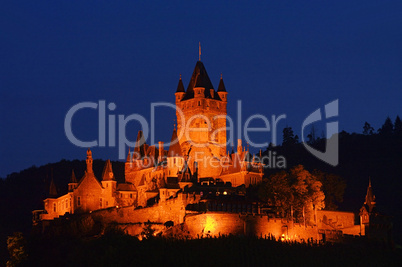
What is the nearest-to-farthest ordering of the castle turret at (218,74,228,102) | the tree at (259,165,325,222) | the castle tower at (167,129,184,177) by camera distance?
1. the tree at (259,165,325,222)
2. the castle tower at (167,129,184,177)
3. the castle turret at (218,74,228,102)

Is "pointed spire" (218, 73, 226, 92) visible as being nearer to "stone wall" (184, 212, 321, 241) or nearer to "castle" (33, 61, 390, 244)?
"castle" (33, 61, 390, 244)

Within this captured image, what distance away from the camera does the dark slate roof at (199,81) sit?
114750 millimetres

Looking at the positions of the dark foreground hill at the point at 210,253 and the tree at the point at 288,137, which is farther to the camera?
the tree at the point at 288,137

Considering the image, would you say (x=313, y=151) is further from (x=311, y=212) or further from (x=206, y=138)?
(x=311, y=212)

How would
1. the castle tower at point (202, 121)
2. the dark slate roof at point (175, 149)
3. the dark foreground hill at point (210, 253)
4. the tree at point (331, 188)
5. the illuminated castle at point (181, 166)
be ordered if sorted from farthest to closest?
the castle tower at point (202, 121) < the dark slate roof at point (175, 149) < the tree at point (331, 188) < the illuminated castle at point (181, 166) < the dark foreground hill at point (210, 253)

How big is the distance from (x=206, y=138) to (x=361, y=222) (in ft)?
76.2

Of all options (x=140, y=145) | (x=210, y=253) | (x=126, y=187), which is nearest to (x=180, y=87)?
(x=140, y=145)

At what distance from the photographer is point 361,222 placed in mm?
96938

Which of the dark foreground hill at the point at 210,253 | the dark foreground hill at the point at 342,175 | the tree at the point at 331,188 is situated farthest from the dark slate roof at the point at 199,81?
the dark foreground hill at the point at 210,253

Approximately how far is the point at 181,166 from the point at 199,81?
13.4 m

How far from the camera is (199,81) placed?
4520 inches

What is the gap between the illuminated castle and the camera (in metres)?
103

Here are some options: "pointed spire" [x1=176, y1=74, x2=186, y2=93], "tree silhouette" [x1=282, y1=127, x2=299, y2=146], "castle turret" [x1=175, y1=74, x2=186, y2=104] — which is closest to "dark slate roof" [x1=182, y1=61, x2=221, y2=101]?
"castle turret" [x1=175, y1=74, x2=186, y2=104]

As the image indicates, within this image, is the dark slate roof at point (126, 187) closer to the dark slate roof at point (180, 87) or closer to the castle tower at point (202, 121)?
the castle tower at point (202, 121)
